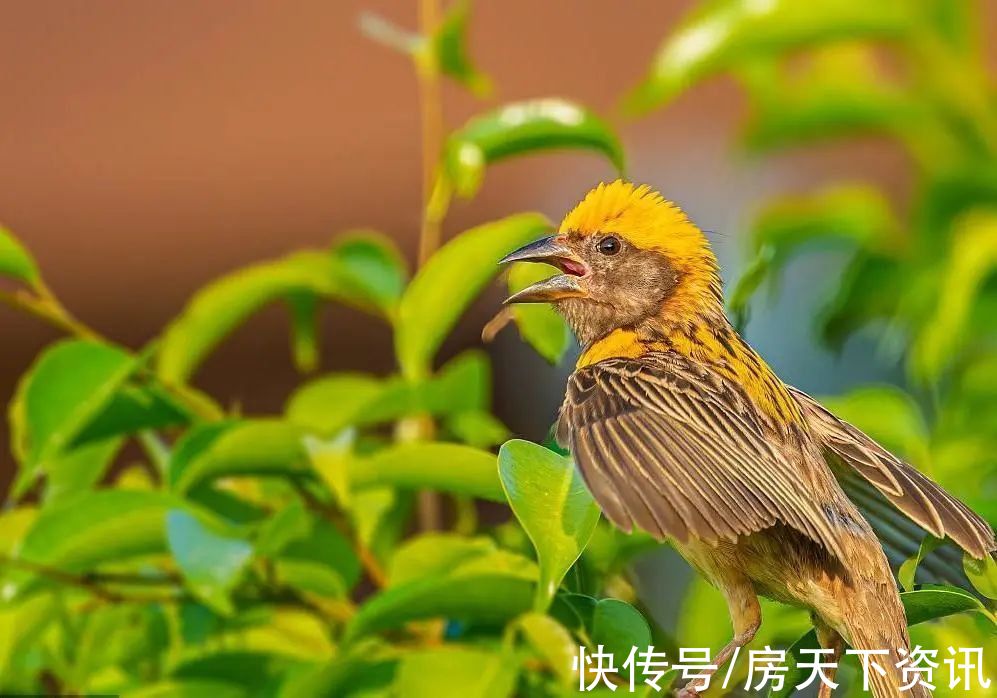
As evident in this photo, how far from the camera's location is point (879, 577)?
2.06 metres

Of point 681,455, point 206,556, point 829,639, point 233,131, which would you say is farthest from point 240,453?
point 233,131

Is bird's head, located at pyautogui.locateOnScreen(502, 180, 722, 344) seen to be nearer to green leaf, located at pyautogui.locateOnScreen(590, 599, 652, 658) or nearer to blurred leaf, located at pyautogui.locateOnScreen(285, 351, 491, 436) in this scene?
blurred leaf, located at pyautogui.locateOnScreen(285, 351, 491, 436)

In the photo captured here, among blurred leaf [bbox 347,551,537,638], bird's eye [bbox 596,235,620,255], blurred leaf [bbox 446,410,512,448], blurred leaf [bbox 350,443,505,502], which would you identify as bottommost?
blurred leaf [bbox 347,551,537,638]

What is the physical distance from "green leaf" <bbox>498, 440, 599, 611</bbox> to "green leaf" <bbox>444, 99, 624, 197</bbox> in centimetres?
73

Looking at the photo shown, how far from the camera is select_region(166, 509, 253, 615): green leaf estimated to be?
1938 millimetres

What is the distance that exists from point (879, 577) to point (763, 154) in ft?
5.40

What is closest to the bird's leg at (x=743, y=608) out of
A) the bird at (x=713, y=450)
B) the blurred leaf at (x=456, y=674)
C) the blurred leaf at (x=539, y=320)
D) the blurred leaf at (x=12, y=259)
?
the bird at (x=713, y=450)

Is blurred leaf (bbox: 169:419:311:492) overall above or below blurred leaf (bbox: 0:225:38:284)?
below

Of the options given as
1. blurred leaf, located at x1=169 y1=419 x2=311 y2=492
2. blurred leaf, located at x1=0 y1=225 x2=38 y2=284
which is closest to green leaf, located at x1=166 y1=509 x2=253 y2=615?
blurred leaf, located at x1=169 y1=419 x2=311 y2=492

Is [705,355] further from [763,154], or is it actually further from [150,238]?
[150,238]

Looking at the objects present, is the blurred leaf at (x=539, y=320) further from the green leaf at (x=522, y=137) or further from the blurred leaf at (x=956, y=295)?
the blurred leaf at (x=956, y=295)

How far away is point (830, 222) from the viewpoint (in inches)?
132

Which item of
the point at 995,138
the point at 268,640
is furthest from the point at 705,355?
the point at 995,138

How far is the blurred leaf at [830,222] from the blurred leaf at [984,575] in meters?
1.28
